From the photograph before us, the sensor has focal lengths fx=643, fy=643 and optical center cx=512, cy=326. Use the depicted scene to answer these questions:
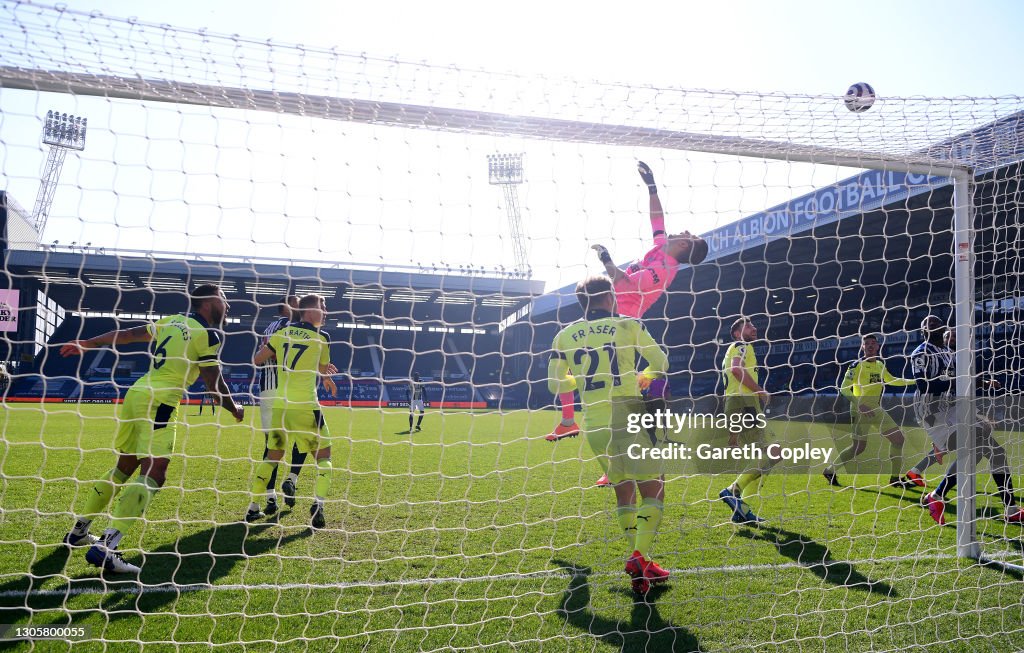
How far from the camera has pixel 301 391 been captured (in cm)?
509

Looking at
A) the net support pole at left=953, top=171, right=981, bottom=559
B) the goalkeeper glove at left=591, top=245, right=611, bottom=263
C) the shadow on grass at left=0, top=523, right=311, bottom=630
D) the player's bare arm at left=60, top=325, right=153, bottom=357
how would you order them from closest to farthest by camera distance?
the shadow on grass at left=0, top=523, right=311, bottom=630 → the player's bare arm at left=60, top=325, right=153, bottom=357 → the goalkeeper glove at left=591, top=245, right=611, bottom=263 → the net support pole at left=953, top=171, right=981, bottom=559

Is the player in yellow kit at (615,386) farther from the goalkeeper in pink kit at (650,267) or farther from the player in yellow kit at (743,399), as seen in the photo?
the player in yellow kit at (743,399)

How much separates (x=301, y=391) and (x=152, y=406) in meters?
1.30

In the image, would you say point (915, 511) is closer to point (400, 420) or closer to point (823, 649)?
point (823, 649)

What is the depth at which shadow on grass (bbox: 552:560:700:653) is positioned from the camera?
3072 mm

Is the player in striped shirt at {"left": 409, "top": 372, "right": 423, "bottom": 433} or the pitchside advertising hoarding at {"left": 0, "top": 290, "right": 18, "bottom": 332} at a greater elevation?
the pitchside advertising hoarding at {"left": 0, "top": 290, "right": 18, "bottom": 332}

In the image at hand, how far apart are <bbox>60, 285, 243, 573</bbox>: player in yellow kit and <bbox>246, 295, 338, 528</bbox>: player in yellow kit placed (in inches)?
31.3

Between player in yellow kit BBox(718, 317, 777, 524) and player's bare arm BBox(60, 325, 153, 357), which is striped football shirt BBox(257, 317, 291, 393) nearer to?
player's bare arm BBox(60, 325, 153, 357)

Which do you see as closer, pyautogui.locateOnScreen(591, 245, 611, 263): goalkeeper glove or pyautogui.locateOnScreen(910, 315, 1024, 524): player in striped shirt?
pyautogui.locateOnScreen(591, 245, 611, 263): goalkeeper glove

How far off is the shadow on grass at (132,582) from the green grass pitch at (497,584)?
14 mm

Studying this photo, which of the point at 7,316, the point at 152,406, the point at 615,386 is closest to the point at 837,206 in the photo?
the point at 615,386

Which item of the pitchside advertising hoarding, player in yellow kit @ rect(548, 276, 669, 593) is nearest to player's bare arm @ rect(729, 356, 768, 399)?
player in yellow kit @ rect(548, 276, 669, 593)

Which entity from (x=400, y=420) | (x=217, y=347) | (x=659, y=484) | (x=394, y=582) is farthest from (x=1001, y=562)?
(x=400, y=420)

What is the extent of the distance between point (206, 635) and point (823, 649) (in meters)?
2.98
